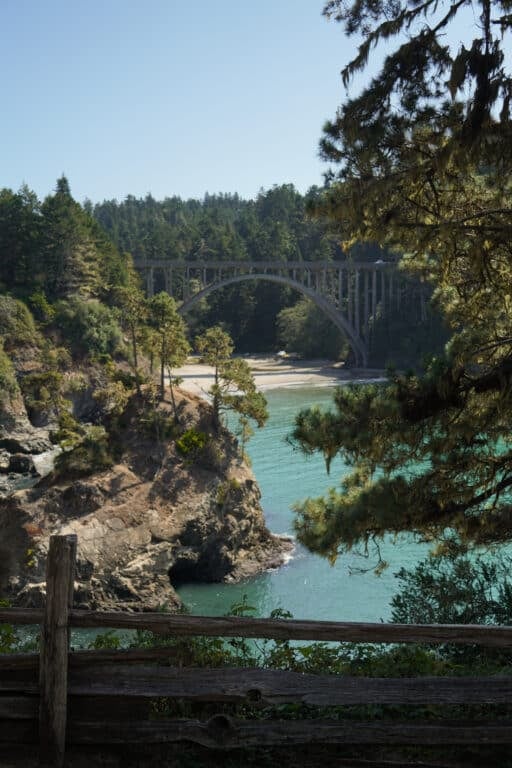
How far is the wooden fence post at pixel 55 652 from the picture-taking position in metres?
3.84

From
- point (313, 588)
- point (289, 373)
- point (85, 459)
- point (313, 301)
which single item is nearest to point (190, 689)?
point (313, 588)

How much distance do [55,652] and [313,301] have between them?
151 ft

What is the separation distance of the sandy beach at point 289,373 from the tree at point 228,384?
21.7 meters

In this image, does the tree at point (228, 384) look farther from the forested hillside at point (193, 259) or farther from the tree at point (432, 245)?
the tree at point (432, 245)

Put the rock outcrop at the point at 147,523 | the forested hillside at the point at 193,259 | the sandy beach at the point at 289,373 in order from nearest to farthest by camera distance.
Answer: the rock outcrop at the point at 147,523 < the forested hillside at the point at 193,259 < the sandy beach at the point at 289,373

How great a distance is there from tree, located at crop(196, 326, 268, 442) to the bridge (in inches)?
1056

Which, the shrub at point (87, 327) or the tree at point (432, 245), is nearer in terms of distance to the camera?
the tree at point (432, 245)

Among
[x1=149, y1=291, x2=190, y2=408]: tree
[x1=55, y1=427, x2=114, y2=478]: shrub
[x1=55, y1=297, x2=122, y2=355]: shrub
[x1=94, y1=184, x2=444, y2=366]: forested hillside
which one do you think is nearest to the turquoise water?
[x1=55, y1=427, x2=114, y2=478]: shrub

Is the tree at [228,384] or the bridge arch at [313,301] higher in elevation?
the bridge arch at [313,301]

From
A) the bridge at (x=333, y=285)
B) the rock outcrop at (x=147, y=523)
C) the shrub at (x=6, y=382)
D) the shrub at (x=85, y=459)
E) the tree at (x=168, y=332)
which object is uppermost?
the bridge at (x=333, y=285)

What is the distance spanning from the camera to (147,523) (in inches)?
664

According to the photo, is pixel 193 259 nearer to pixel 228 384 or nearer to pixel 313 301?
pixel 313 301

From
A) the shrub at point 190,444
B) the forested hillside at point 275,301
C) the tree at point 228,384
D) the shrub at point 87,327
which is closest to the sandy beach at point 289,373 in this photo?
the forested hillside at point 275,301

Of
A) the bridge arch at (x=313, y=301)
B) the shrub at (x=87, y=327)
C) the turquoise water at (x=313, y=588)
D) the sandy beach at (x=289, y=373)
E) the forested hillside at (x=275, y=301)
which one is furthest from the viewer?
the forested hillside at (x=275, y=301)
